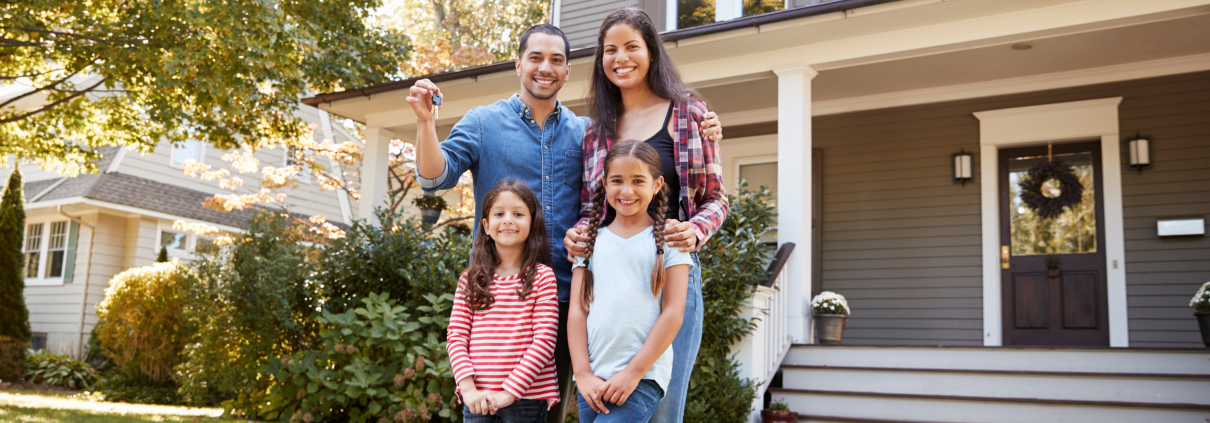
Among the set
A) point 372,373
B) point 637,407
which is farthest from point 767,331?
point 637,407

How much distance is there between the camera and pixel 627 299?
167 cm

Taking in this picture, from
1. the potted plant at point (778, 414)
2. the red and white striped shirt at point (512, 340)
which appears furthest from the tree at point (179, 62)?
the red and white striped shirt at point (512, 340)

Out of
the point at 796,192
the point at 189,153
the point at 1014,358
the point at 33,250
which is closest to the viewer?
the point at 1014,358

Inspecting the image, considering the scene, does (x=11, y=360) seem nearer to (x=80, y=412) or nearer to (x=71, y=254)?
(x=71, y=254)

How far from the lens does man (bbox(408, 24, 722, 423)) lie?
1.94 m

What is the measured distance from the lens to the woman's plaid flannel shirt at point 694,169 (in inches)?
72.5

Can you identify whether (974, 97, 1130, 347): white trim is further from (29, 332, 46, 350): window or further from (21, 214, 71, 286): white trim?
(29, 332, 46, 350): window

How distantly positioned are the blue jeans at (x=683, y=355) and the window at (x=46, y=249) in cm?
1364

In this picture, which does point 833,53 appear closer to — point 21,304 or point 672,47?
point 672,47

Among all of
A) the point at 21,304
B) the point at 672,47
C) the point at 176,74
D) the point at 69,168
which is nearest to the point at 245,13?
the point at 176,74

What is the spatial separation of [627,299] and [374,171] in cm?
714

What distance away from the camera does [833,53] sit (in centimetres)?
610

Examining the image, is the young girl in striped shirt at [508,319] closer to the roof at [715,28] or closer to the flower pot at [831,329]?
the roof at [715,28]

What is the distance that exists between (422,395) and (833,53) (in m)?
3.73
